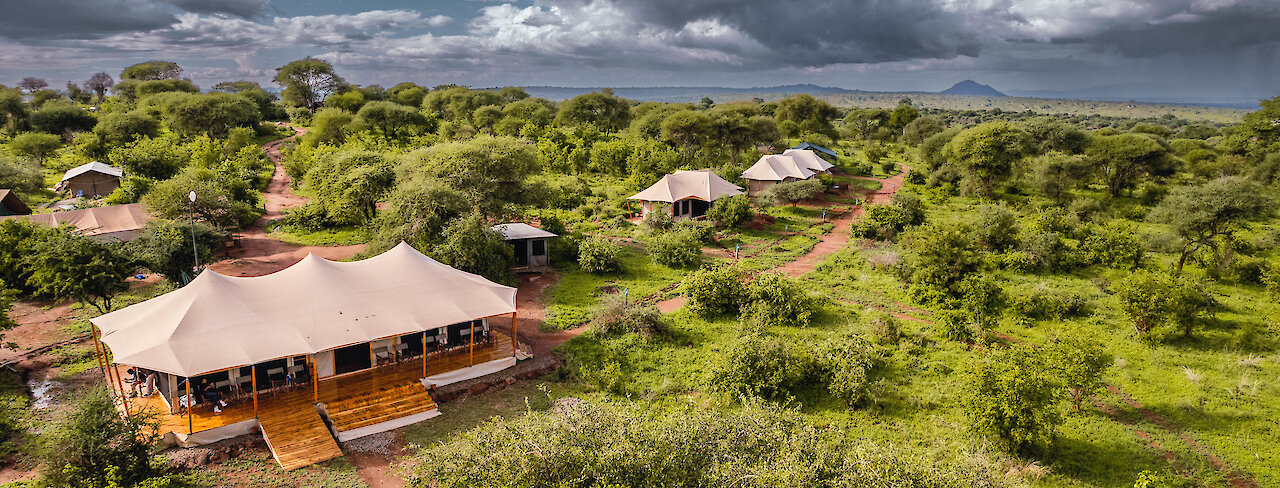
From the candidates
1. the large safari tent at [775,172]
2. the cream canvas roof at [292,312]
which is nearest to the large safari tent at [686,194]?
the large safari tent at [775,172]

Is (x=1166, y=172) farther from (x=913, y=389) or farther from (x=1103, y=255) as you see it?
(x=913, y=389)

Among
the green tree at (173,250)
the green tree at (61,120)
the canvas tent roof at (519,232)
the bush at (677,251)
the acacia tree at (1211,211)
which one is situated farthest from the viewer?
the green tree at (61,120)

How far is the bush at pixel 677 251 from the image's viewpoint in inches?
1067

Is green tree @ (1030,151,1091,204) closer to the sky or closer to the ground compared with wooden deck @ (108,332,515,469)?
closer to the sky

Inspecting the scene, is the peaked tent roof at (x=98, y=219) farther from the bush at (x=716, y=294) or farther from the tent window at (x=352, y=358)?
the bush at (x=716, y=294)

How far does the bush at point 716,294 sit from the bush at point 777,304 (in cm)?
42

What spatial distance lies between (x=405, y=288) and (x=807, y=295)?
13.1 m

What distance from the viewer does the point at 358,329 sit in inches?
628

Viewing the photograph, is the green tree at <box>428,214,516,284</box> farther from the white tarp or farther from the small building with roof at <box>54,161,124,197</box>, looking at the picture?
the small building with roof at <box>54,161,124,197</box>

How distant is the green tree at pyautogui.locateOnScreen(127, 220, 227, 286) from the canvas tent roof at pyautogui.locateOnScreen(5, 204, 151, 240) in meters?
4.50

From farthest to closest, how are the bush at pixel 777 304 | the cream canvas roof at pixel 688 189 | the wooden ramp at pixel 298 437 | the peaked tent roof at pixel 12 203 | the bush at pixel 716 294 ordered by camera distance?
the cream canvas roof at pixel 688 189, the peaked tent roof at pixel 12 203, the bush at pixel 716 294, the bush at pixel 777 304, the wooden ramp at pixel 298 437

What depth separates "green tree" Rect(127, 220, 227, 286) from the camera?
21719mm

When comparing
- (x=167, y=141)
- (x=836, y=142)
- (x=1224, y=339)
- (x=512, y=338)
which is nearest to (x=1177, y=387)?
(x=1224, y=339)

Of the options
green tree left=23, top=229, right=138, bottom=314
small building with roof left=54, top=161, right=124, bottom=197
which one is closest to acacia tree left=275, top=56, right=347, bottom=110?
small building with roof left=54, top=161, right=124, bottom=197
